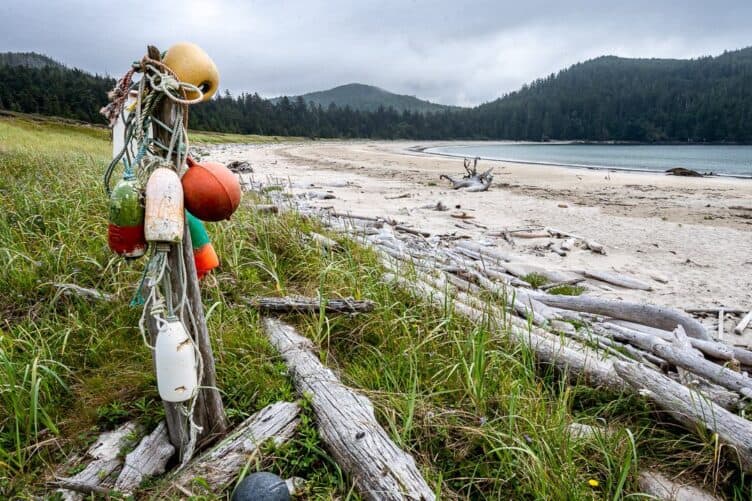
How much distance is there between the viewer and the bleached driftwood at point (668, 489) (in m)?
2.05

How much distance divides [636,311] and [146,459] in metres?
4.68

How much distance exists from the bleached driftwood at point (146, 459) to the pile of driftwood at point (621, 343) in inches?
87.0

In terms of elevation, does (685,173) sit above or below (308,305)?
above

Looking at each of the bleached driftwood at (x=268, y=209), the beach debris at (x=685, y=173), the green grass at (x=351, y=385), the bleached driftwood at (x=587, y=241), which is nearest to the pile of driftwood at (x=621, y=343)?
the green grass at (x=351, y=385)

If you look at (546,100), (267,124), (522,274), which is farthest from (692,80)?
(522,274)

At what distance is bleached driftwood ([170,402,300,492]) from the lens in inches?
76.0

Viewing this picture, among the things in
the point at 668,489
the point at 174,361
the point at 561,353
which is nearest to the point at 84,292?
the point at 174,361

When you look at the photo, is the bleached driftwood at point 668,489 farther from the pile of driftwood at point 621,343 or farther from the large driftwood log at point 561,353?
the large driftwood log at point 561,353

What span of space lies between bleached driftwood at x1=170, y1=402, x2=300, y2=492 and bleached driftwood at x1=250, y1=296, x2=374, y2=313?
1077mm

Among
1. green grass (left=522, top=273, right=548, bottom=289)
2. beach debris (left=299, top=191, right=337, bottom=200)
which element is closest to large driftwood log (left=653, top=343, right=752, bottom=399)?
green grass (left=522, top=273, right=548, bottom=289)

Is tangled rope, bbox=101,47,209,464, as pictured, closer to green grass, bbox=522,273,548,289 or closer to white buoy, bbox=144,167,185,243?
white buoy, bbox=144,167,185,243

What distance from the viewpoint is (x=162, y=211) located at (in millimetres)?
1507

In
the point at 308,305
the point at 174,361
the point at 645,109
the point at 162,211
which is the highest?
the point at 645,109

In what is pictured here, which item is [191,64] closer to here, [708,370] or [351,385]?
[351,385]
